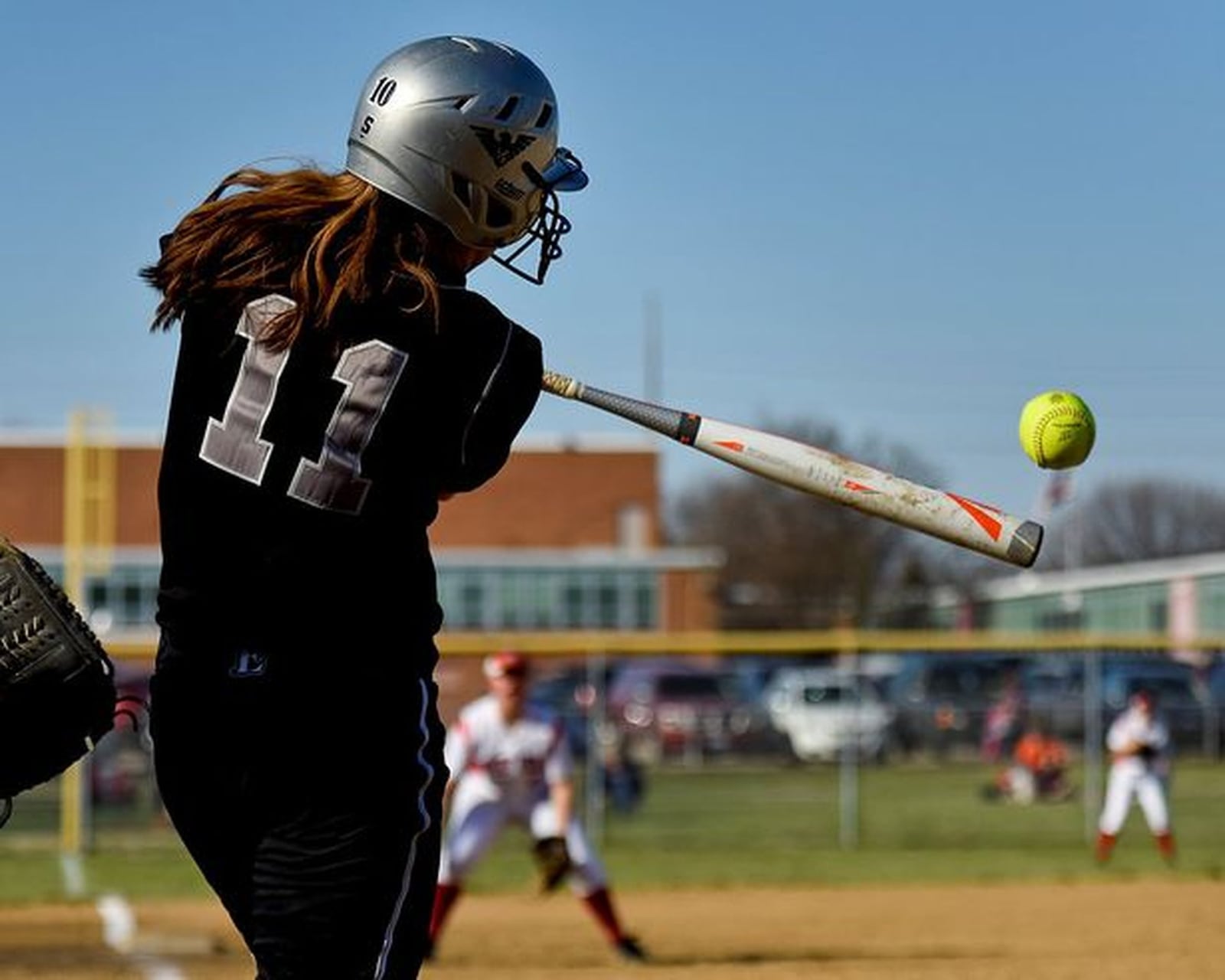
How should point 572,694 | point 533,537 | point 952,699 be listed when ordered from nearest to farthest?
point 572,694
point 952,699
point 533,537

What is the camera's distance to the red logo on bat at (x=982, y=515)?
4.21 metres

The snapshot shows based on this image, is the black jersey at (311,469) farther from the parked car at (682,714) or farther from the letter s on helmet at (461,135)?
the parked car at (682,714)

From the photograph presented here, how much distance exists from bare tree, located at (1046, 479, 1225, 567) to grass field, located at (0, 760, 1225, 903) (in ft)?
142

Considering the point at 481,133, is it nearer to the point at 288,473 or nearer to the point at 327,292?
the point at 327,292

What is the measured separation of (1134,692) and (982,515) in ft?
67.8

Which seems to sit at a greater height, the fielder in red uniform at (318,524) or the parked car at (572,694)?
the fielder in red uniform at (318,524)

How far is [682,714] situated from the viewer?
2916 centimetres

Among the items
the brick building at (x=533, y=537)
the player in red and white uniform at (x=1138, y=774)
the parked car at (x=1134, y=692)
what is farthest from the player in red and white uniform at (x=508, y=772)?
the brick building at (x=533, y=537)

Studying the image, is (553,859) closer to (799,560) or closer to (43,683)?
(43,683)

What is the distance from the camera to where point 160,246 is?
146 inches

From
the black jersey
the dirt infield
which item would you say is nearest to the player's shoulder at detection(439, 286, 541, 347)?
the black jersey

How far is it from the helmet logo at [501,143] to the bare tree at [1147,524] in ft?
216

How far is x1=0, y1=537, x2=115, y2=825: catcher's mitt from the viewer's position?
357cm

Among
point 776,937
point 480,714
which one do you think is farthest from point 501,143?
point 776,937
